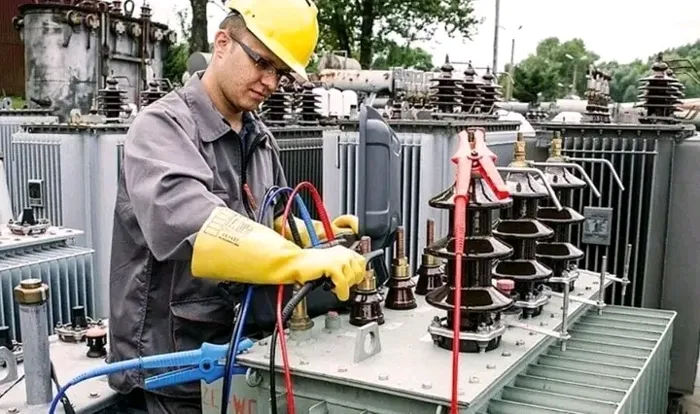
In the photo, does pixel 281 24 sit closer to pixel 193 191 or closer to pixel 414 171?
pixel 193 191

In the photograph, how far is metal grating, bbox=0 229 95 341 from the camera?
8.45 feet

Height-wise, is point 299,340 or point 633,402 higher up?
point 299,340

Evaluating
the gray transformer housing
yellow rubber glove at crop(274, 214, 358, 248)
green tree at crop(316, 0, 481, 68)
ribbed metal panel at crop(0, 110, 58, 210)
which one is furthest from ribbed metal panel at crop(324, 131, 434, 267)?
green tree at crop(316, 0, 481, 68)

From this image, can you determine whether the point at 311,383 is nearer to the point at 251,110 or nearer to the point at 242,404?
the point at 242,404

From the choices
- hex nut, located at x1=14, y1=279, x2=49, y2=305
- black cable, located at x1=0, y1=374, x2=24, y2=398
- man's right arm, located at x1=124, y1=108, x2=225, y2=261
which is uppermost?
man's right arm, located at x1=124, y1=108, x2=225, y2=261

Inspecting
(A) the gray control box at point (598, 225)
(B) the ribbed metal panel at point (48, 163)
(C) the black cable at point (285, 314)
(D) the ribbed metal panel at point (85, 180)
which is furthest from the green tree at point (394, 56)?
(C) the black cable at point (285, 314)

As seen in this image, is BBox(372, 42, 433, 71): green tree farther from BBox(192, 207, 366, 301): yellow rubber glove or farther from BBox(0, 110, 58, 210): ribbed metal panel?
BBox(192, 207, 366, 301): yellow rubber glove

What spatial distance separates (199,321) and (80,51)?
20.3 ft

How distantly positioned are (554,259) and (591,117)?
106 inches

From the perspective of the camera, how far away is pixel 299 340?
1.69 meters

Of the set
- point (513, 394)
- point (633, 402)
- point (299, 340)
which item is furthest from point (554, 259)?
point (299, 340)

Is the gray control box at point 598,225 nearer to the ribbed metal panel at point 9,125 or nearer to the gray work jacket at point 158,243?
the gray work jacket at point 158,243

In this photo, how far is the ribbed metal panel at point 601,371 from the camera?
157 cm

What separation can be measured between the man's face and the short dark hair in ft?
0.03
